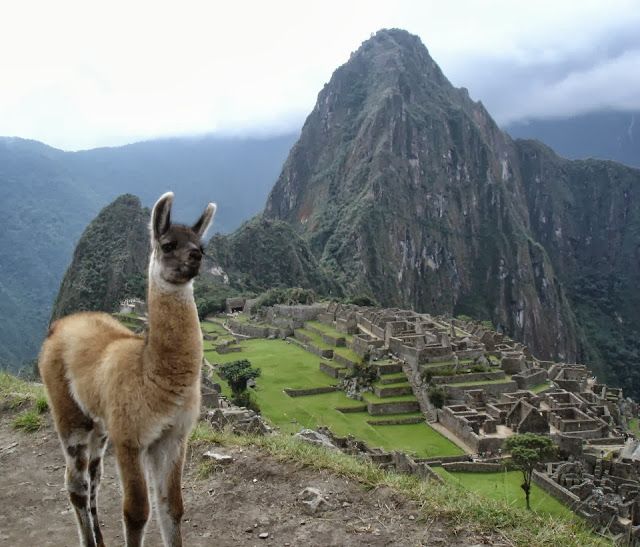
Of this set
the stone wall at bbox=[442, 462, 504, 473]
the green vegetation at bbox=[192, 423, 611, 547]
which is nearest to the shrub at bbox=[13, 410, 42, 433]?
the green vegetation at bbox=[192, 423, 611, 547]

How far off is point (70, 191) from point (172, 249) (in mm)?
83593

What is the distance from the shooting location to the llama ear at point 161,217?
286 cm

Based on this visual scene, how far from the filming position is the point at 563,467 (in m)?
16.8

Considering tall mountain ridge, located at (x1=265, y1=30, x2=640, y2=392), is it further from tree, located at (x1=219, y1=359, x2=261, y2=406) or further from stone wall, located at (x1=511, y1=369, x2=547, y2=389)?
tree, located at (x1=219, y1=359, x2=261, y2=406)

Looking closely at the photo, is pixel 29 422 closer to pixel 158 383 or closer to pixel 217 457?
pixel 217 457

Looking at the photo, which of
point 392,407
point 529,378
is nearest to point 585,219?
point 529,378

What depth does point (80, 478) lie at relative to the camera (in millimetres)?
3576

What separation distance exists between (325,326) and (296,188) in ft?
262

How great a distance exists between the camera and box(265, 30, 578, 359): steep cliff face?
298 feet

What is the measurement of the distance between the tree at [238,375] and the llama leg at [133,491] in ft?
58.4

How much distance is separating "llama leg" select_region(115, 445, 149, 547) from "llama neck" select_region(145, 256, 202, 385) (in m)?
0.40

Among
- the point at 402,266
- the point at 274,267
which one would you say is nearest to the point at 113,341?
the point at 274,267

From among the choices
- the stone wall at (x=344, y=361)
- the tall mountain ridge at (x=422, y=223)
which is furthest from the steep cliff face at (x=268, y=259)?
the stone wall at (x=344, y=361)

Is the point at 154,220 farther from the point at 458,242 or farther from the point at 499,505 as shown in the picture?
the point at 458,242
